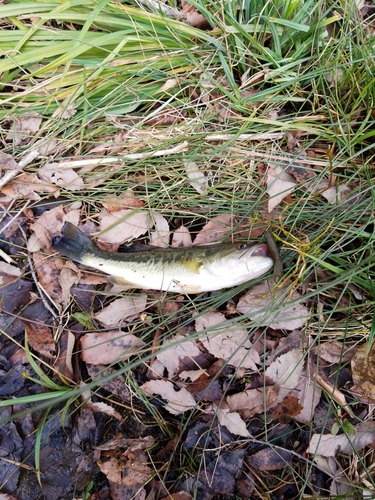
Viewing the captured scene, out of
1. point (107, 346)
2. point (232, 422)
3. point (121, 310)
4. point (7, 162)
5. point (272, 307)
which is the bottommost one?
point (232, 422)

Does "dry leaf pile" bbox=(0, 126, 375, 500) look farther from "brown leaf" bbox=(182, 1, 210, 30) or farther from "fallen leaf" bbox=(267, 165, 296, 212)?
"brown leaf" bbox=(182, 1, 210, 30)

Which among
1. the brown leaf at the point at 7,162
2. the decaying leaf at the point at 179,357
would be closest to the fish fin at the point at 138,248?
the decaying leaf at the point at 179,357

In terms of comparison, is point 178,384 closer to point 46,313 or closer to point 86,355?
point 86,355

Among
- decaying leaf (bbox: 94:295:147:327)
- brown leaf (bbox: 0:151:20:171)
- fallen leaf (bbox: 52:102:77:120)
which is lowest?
decaying leaf (bbox: 94:295:147:327)

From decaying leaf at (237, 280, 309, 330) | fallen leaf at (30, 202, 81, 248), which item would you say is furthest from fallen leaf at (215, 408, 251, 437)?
fallen leaf at (30, 202, 81, 248)

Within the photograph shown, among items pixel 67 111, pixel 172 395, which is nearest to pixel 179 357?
pixel 172 395

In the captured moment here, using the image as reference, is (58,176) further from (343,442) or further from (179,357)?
(343,442)

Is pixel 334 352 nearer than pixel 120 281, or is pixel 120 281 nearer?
pixel 334 352
